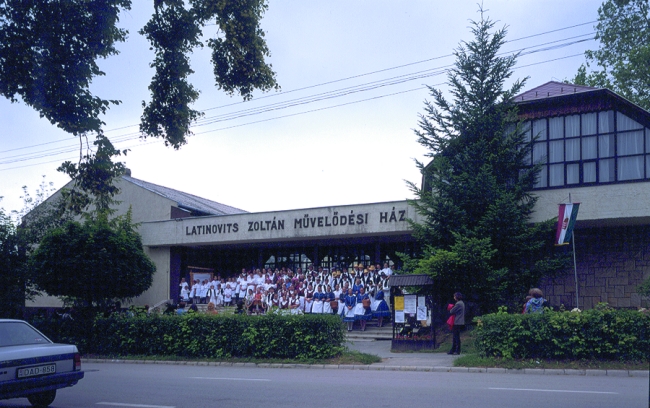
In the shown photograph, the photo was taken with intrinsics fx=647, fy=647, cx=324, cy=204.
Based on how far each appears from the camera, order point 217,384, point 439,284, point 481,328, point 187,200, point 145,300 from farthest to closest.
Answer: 1. point 187,200
2. point 145,300
3. point 439,284
4. point 481,328
5. point 217,384

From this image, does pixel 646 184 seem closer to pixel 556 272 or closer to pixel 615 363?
pixel 556 272

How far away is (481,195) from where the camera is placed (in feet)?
76.1

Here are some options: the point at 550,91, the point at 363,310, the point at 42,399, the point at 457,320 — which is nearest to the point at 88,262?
the point at 363,310

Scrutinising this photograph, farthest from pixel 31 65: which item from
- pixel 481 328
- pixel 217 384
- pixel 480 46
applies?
pixel 480 46

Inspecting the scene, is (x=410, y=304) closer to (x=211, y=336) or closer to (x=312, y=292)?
(x=211, y=336)

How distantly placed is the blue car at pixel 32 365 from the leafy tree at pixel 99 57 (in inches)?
93.0

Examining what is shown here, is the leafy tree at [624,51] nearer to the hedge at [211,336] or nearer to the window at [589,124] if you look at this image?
the window at [589,124]

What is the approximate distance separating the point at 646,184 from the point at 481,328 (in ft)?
34.8

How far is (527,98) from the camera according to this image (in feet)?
87.6

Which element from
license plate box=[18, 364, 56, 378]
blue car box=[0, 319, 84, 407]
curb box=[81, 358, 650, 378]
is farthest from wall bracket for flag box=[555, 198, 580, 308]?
license plate box=[18, 364, 56, 378]

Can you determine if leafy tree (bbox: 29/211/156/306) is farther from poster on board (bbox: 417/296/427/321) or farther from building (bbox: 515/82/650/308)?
building (bbox: 515/82/650/308)

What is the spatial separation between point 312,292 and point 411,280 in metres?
8.94

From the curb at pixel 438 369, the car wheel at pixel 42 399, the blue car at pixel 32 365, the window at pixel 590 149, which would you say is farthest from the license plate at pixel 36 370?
the window at pixel 590 149

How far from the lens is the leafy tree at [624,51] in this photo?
119 feet
